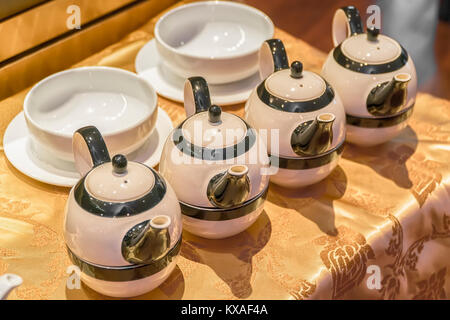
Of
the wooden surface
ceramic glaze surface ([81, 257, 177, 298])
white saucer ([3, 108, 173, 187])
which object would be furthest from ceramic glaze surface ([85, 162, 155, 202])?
the wooden surface

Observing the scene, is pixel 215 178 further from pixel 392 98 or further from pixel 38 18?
pixel 38 18

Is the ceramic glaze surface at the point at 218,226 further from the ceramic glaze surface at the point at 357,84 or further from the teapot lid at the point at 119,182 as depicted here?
the ceramic glaze surface at the point at 357,84

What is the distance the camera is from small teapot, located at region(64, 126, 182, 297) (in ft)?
2.42

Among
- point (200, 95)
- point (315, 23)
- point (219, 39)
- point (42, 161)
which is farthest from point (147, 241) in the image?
point (315, 23)

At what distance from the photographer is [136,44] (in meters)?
1.37

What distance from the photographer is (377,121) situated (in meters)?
1.03

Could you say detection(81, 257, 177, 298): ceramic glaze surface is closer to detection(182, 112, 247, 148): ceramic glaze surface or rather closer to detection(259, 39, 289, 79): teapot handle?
detection(182, 112, 247, 148): ceramic glaze surface

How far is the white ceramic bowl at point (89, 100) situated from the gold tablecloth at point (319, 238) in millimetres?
86

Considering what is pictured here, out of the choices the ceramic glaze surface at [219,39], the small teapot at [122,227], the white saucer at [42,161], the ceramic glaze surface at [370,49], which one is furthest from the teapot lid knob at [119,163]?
the ceramic glaze surface at [219,39]

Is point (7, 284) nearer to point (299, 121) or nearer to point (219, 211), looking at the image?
point (219, 211)

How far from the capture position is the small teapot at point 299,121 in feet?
2.97
